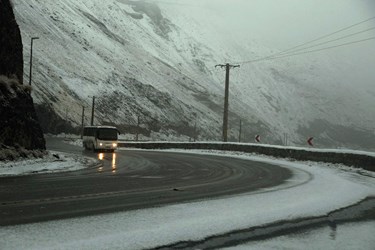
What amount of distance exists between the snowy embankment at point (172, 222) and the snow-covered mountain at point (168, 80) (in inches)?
3200

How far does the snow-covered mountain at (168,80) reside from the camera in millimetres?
104938

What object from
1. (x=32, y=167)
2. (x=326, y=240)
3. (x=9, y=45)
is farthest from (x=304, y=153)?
(x=326, y=240)

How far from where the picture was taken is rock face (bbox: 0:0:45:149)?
21266 millimetres

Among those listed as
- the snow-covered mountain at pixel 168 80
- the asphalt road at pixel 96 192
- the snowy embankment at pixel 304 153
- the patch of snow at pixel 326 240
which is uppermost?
the snow-covered mountain at pixel 168 80

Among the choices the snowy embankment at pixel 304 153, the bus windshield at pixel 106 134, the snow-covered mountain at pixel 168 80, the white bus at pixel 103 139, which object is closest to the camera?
the snowy embankment at pixel 304 153

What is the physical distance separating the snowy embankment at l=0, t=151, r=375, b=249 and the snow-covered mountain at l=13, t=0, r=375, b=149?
81.3 m

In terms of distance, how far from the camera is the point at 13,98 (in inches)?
887

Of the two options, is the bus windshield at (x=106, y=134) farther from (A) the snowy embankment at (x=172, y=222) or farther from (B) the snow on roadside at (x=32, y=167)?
(A) the snowy embankment at (x=172, y=222)

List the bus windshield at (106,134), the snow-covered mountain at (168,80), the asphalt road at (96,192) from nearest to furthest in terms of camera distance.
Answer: the asphalt road at (96,192) < the bus windshield at (106,134) < the snow-covered mountain at (168,80)

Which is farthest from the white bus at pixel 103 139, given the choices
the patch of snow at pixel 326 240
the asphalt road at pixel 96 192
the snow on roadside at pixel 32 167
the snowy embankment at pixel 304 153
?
the patch of snow at pixel 326 240

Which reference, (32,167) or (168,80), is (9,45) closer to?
(32,167)

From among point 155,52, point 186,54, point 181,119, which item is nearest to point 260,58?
point 186,54

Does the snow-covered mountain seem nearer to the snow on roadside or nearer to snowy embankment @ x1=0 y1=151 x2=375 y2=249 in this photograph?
the snow on roadside

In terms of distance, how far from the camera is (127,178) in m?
16.1
